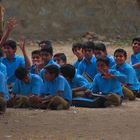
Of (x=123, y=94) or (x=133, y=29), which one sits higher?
(x=133, y=29)

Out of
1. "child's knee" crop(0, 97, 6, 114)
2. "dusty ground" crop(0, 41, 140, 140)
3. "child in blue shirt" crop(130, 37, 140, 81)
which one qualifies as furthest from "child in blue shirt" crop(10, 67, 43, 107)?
"child in blue shirt" crop(130, 37, 140, 81)

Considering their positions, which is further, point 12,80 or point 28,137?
point 12,80

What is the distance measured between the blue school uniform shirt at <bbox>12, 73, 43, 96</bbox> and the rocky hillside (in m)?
11.6

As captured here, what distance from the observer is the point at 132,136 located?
5660 millimetres

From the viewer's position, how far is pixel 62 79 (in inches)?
298

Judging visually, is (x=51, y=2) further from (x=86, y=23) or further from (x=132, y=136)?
(x=132, y=136)

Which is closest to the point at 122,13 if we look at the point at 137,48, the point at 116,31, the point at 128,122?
the point at 116,31

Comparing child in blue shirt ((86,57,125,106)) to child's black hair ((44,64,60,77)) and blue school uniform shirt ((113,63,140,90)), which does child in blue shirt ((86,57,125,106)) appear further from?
child's black hair ((44,64,60,77))

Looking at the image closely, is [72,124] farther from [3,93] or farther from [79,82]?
[79,82]

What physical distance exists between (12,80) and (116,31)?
11.7m

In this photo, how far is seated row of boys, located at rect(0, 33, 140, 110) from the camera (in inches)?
296

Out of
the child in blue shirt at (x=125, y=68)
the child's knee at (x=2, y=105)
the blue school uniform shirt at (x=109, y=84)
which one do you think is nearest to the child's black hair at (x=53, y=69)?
the blue school uniform shirt at (x=109, y=84)

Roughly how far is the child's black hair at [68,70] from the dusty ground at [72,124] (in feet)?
2.11

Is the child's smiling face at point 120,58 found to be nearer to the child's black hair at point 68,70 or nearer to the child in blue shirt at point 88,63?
the child in blue shirt at point 88,63
